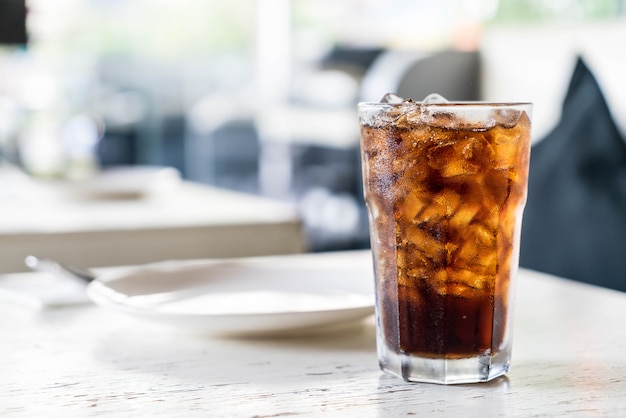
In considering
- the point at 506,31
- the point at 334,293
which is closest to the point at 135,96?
the point at 506,31

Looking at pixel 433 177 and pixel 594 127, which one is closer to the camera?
pixel 433 177

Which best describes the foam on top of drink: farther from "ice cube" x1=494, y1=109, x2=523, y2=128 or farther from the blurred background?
the blurred background

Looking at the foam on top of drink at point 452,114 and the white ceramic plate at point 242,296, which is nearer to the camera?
the foam on top of drink at point 452,114

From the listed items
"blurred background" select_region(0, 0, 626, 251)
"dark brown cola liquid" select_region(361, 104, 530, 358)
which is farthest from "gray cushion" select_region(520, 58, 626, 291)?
"dark brown cola liquid" select_region(361, 104, 530, 358)

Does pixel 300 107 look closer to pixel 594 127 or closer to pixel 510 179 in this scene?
pixel 594 127

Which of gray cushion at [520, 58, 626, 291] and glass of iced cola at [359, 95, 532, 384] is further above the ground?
glass of iced cola at [359, 95, 532, 384]

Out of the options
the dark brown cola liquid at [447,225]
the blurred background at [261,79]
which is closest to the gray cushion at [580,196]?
the blurred background at [261,79]

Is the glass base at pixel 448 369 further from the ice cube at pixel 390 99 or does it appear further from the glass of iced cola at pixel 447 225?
the ice cube at pixel 390 99

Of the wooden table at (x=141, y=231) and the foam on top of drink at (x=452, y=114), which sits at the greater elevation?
the foam on top of drink at (x=452, y=114)
